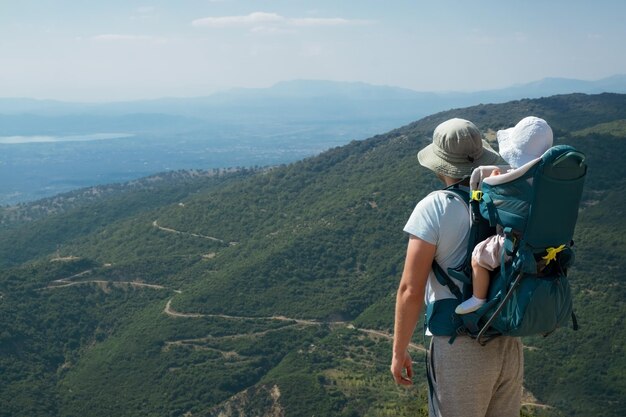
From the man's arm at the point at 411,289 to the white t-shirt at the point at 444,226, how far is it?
61mm

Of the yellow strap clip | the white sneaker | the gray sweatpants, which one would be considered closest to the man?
the gray sweatpants

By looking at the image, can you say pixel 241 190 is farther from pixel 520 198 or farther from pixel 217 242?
pixel 520 198

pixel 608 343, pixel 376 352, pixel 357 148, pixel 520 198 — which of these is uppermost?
pixel 520 198

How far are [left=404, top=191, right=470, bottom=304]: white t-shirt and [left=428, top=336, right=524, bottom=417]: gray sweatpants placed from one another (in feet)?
1.16

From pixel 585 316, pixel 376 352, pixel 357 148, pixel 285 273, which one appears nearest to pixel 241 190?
pixel 357 148

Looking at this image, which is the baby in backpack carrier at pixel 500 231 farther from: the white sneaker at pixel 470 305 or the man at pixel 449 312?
the man at pixel 449 312

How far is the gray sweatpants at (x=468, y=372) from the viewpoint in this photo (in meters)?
4.04

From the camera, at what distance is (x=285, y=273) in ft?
151

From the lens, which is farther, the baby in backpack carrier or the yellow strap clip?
the baby in backpack carrier

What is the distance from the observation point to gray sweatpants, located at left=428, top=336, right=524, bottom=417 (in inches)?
159

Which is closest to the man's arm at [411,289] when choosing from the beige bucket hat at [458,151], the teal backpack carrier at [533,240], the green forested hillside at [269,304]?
the teal backpack carrier at [533,240]

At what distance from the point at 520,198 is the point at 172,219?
57353 millimetres

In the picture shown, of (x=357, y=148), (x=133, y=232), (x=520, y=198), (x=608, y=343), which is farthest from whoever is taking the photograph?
(x=357, y=148)

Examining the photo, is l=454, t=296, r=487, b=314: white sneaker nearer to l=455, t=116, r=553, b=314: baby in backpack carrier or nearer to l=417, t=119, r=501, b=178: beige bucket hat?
l=455, t=116, r=553, b=314: baby in backpack carrier
